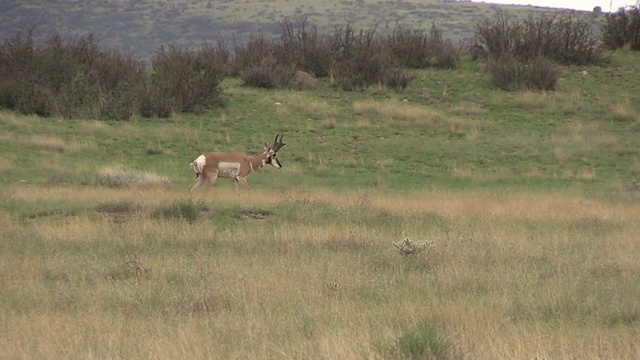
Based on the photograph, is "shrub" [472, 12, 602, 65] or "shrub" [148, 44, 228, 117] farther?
"shrub" [472, 12, 602, 65]

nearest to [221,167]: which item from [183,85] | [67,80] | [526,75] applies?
→ [183,85]

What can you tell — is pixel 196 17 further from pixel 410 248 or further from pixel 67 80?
pixel 410 248

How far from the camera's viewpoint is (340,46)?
37719mm

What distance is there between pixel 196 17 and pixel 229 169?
58379 millimetres

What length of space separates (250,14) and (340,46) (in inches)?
1714

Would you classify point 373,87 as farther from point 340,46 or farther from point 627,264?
point 627,264

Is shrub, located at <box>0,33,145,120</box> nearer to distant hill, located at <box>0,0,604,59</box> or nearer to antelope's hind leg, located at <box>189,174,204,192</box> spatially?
antelope's hind leg, located at <box>189,174,204,192</box>

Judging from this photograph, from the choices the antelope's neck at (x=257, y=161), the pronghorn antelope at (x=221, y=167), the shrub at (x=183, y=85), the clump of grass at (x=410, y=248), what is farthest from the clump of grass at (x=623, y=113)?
the clump of grass at (x=410, y=248)

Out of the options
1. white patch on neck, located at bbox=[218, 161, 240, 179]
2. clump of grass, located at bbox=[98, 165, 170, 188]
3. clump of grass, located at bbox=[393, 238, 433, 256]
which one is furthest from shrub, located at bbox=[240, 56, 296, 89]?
clump of grass, located at bbox=[393, 238, 433, 256]

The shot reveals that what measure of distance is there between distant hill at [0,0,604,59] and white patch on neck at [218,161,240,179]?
122ft

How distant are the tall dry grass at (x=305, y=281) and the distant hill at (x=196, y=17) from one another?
42335mm

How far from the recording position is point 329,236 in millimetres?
12664

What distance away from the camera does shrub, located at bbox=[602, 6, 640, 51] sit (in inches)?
1630

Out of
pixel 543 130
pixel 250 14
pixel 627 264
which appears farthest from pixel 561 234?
pixel 250 14
